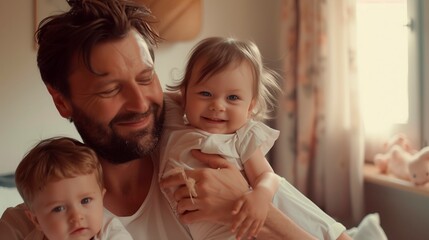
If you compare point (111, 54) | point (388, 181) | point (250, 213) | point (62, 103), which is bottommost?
point (388, 181)

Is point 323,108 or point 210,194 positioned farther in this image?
point 323,108

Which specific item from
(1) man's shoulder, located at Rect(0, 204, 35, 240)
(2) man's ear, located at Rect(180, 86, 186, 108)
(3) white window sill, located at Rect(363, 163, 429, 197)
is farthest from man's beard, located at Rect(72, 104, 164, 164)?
(3) white window sill, located at Rect(363, 163, 429, 197)

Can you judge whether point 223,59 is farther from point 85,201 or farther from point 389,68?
point 389,68

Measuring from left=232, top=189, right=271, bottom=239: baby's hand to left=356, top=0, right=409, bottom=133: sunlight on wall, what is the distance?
56.8 inches

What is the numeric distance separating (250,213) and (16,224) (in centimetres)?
57

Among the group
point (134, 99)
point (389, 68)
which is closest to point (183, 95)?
point (134, 99)

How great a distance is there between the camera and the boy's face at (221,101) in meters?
1.40

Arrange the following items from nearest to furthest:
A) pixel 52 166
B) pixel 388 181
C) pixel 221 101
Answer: pixel 52 166 → pixel 221 101 → pixel 388 181

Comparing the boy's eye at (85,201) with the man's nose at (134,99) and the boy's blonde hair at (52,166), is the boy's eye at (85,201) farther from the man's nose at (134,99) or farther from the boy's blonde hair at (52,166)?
the man's nose at (134,99)

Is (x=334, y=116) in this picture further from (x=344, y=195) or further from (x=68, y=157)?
(x=68, y=157)

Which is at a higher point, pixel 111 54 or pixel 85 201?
pixel 111 54

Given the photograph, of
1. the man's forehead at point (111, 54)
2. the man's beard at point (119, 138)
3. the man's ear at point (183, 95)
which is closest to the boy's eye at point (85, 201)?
the man's beard at point (119, 138)

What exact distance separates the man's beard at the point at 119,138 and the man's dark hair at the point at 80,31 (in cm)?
11

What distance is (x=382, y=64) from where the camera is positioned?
262 centimetres
